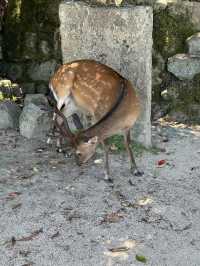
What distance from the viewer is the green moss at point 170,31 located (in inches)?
289

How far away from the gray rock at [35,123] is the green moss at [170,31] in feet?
5.96

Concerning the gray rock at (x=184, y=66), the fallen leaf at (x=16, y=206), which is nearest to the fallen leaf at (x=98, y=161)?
the fallen leaf at (x=16, y=206)

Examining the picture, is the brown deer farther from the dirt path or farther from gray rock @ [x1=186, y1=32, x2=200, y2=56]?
gray rock @ [x1=186, y1=32, x2=200, y2=56]

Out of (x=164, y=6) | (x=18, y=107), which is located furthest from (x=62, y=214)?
(x=164, y=6)

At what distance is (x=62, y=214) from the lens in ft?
16.3

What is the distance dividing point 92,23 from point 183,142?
1.69 metres

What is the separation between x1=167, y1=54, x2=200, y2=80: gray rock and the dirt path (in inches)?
47.3

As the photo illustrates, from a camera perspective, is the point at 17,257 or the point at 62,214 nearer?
the point at 17,257

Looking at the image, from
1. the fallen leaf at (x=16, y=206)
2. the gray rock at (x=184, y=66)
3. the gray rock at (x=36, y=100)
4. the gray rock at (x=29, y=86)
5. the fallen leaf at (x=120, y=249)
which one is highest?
the gray rock at (x=184, y=66)

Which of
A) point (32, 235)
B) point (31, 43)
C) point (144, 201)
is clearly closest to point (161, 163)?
point (144, 201)

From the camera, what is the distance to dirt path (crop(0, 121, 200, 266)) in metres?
4.40

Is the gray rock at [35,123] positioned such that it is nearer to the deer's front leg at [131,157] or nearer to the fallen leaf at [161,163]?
the deer's front leg at [131,157]

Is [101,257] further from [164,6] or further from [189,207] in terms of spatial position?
[164,6]

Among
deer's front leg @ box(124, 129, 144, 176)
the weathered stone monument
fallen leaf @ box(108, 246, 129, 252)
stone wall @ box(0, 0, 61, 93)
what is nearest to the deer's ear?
deer's front leg @ box(124, 129, 144, 176)
